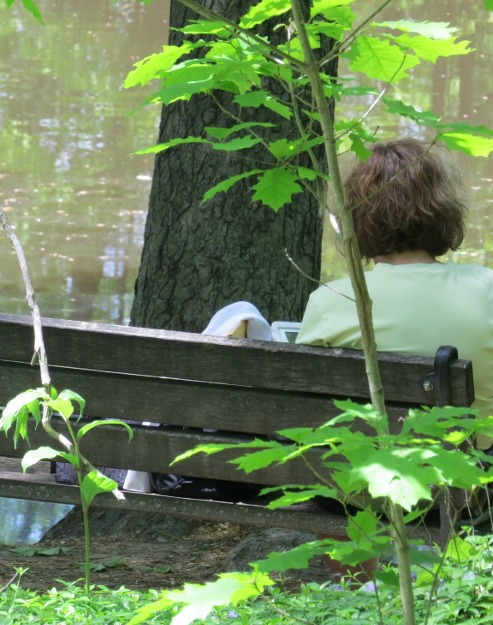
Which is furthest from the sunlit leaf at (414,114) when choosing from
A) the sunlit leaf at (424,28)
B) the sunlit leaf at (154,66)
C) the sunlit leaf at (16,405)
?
the sunlit leaf at (16,405)

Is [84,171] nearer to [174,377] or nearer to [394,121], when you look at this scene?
[394,121]

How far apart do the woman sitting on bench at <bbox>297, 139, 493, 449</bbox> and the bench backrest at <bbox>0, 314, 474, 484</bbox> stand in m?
0.16

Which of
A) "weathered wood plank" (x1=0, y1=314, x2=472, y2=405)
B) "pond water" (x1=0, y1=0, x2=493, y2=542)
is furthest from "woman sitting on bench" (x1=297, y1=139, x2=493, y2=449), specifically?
"pond water" (x1=0, y1=0, x2=493, y2=542)

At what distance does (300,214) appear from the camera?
4.10 metres

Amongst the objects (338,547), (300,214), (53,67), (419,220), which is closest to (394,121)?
(53,67)

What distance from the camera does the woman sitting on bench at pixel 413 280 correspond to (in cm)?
285

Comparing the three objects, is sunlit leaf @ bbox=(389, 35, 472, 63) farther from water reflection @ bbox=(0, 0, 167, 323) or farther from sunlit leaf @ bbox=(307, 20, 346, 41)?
water reflection @ bbox=(0, 0, 167, 323)

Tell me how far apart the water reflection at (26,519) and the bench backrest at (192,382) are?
145cm

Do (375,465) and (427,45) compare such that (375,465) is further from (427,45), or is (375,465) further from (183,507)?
(183,507)

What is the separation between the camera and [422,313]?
Answer: 285 cm

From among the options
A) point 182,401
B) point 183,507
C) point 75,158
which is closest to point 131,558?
point 183,507

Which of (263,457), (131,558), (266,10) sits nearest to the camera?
(263,457)

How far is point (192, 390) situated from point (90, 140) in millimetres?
9323

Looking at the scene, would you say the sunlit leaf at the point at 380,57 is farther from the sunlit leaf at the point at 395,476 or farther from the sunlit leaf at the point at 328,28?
the sunlit leaf at the point at 395,476
